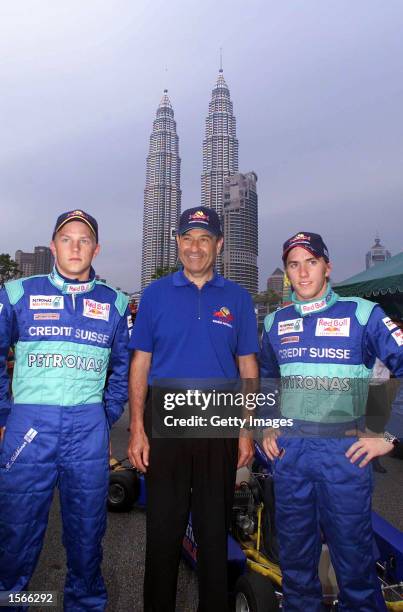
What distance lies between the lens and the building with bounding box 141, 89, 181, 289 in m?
84.3

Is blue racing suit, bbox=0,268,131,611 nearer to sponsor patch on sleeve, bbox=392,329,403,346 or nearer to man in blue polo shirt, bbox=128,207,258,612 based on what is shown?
man in blue polo shirt, bbox=128,207,258,612

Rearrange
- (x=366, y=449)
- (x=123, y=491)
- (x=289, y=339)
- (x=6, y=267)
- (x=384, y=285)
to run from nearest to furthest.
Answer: (x=366, y=449), (x=289, y=339), (x=123, y=491), (x=384, y=285), (x=6, y=267)

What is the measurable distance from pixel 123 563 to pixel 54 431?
151cm

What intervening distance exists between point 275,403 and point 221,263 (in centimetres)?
7069

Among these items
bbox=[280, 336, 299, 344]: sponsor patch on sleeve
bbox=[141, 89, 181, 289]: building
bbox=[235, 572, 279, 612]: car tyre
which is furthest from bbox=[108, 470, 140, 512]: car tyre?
bbox=[141, 89, 181, 289]: building

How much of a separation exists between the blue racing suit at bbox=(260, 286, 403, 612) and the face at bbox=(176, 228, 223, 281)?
1.81 feet

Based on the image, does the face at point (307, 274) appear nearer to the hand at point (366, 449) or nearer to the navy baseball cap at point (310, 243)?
the navy baseball cap at point (310, 243)

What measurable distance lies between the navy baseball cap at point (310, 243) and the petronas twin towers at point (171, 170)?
78935 mm

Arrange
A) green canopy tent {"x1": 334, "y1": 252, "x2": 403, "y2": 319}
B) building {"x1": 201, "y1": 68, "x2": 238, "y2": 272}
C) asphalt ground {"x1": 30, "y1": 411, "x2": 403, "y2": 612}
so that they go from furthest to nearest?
1. building {"x1": 201, "y1": 68, "x2": 238, "y2": 272}
2. green canopy tent {"x1": 334, "y1": 252, "x2": 403, "y2": 319}
3. asphalt ground {"x1": 30, "y1": 411, "x2": 403, "y2": 612}

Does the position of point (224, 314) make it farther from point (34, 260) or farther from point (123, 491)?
point (34, 260)

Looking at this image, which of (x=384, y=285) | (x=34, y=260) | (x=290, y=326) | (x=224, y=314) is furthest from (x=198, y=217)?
(x=34, y=260)

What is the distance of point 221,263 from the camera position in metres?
72.2

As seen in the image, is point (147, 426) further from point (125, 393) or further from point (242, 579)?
point (242, 579)

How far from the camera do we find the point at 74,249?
209cm
